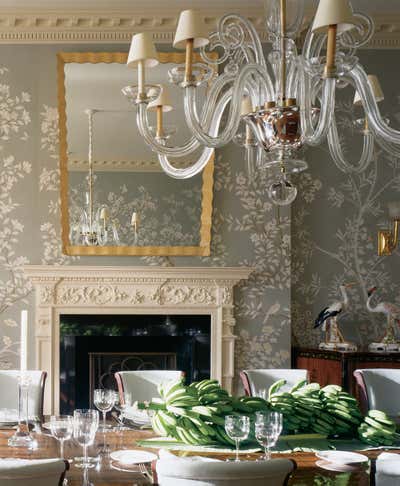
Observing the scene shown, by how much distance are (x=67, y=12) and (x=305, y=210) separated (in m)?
2.10

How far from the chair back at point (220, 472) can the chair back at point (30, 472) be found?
0.26 metres

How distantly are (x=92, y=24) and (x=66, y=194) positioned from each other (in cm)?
114

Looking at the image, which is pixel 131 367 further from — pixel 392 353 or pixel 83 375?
pixel 392 353

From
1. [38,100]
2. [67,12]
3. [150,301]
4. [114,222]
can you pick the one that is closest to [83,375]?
[150,301]

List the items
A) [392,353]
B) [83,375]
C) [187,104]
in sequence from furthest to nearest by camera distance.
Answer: [83,375]
[392,353]
[187,104]

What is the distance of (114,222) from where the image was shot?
4.50 metres

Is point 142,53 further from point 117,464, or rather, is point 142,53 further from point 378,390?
point 378,390

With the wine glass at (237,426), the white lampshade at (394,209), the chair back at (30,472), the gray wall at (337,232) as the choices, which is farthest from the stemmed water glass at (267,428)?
the white lampshade at (394,209)

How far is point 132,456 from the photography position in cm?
215

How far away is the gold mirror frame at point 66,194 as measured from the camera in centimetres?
443

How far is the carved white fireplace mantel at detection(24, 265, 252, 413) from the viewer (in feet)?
14.5

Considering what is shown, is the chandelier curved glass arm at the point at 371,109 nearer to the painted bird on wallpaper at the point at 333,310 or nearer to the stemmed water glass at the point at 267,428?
the stemmed water glass at the point at 267,428

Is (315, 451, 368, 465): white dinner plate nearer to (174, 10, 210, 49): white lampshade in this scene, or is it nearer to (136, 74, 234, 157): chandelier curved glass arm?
(136, 74, 234, 157): chandelier curved glass arm

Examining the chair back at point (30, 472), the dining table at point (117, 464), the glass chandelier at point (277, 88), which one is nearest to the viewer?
the chair back at point (30, 472)
